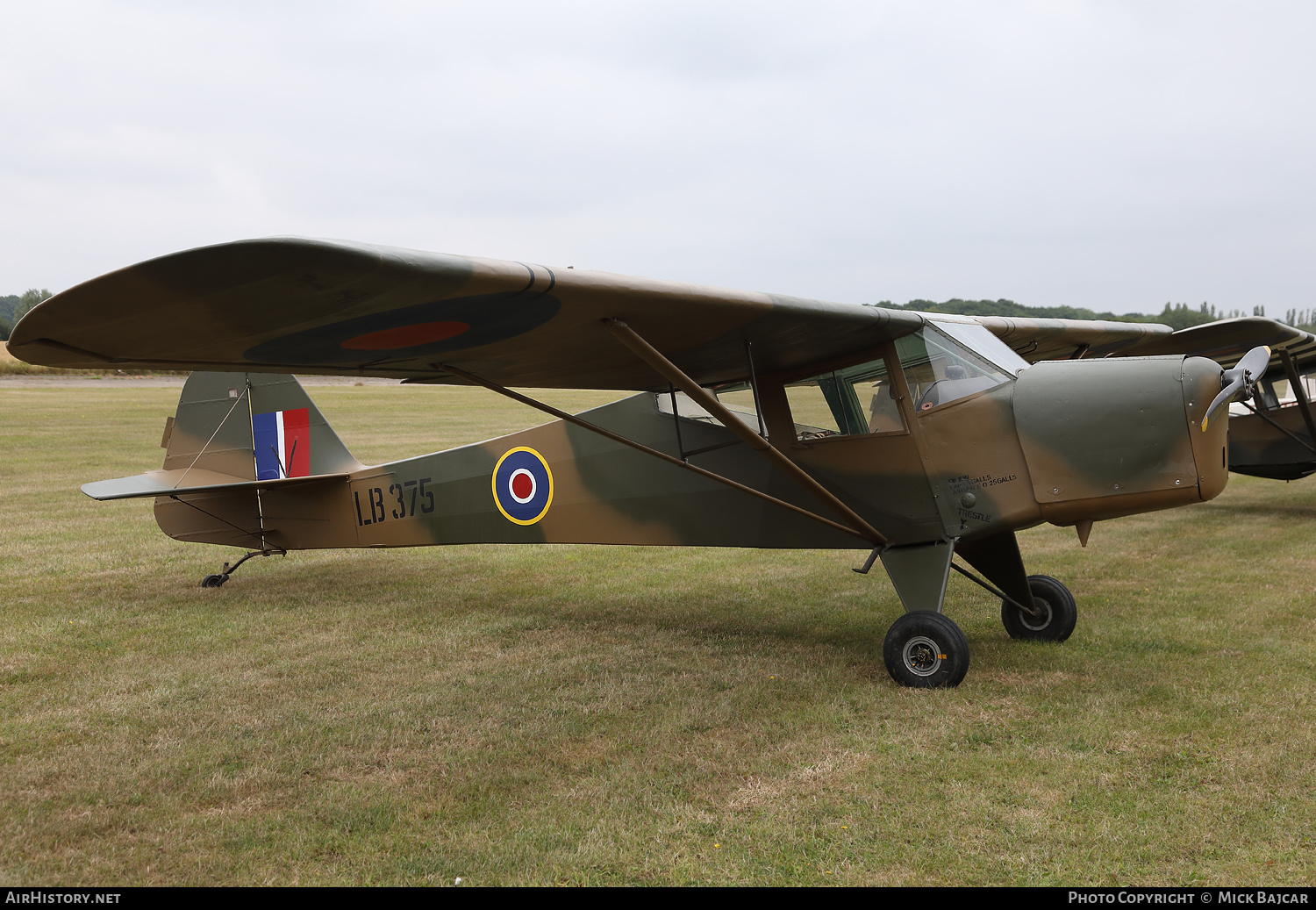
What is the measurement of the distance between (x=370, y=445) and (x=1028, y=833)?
21.0 meters

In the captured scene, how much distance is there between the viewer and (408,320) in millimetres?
3750

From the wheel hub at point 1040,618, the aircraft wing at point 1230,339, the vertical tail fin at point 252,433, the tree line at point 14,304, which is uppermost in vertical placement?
Answer: the tree line at point 14,304

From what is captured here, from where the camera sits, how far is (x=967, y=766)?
3852mm

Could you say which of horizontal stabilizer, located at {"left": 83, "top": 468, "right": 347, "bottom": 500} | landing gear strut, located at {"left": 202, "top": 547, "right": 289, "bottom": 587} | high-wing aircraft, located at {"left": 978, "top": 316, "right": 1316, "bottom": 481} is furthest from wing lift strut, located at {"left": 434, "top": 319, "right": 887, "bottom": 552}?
landing gear strut, located at {"left": 202, "top": 547, "right": 289, "bottom": 587}

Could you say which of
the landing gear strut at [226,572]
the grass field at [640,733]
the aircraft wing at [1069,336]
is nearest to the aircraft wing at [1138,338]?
the aircraft wing at [1069,336]

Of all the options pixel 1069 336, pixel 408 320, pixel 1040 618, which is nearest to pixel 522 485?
pixel 408 320

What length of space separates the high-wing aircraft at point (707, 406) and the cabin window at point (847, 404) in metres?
Answer: 0.01

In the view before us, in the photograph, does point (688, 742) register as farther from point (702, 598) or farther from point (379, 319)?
point (702, 598)

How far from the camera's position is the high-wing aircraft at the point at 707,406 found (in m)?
3.24

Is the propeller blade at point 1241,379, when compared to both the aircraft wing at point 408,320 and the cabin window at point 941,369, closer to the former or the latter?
the cabin window at point 941,369

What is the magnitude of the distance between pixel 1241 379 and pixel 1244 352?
7765mm

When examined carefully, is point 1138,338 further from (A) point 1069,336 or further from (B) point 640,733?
(B) point 640,733

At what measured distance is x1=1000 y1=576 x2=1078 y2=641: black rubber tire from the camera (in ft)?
19.3

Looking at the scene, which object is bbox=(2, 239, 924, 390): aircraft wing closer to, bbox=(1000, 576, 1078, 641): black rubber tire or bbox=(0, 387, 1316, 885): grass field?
bbox=(0, 387, 1316, 885): grass field
